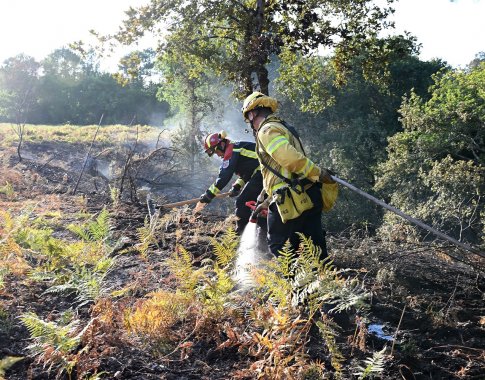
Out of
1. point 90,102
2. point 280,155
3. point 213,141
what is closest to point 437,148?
point 213,141

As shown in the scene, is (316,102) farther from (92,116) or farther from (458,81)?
(92,116)

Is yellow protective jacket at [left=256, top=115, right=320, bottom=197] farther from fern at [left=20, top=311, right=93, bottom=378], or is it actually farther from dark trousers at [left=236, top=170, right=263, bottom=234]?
dark trousers at [left=236, top=170, right=263, bottom=234]

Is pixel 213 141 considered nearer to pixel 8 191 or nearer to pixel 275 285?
pixel 275 285

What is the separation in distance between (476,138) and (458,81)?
460cm

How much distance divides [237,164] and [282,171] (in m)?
2.76

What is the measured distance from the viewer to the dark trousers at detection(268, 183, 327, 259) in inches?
191

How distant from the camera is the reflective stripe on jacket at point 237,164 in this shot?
7.34m

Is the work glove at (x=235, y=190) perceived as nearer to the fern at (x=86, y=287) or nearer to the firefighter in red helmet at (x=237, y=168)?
the firefighter in red helmet at (x=237, y=168)

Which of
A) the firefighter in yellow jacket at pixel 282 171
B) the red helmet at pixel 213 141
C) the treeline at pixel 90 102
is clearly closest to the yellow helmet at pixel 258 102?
the firefighter in yellow jacket at pixel 282 171

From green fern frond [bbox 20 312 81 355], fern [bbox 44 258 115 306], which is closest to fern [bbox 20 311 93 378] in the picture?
green fern frond [bbox 20 312 81 355]

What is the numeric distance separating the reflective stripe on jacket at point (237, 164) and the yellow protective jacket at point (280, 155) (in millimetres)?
2347

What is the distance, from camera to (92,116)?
2119 inches

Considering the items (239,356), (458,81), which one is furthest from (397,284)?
(458,81)

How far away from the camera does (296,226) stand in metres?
4.88
